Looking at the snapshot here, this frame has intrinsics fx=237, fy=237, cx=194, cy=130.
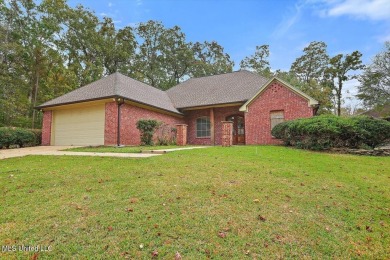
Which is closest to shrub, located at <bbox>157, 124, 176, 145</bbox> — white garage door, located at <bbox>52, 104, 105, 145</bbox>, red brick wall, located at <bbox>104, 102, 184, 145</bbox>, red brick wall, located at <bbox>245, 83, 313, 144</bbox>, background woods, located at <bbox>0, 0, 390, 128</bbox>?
red brick wall, located at <bbox>104, 102, 184, 145</bbox>

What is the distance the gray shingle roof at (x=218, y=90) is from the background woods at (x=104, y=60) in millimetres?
8447

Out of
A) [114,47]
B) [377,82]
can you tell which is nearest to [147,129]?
[114,47]

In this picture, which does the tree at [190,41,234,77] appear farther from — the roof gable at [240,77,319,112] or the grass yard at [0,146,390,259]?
the grass yard at [0,146,390,259]

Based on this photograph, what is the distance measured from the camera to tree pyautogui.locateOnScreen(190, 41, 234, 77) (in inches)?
1367

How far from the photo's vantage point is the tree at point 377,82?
25.9 meters

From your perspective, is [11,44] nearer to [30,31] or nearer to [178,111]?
[30,31]

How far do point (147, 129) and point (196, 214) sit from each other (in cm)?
966

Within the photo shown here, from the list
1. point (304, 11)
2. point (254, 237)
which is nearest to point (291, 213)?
point (254, 237)

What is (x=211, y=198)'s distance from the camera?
391 cm

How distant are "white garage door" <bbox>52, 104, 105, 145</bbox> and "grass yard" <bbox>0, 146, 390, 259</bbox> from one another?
8264 mm

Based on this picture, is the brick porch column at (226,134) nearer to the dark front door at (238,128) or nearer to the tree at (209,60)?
the dark front door at (238,128)

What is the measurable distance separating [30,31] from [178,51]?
17.6m

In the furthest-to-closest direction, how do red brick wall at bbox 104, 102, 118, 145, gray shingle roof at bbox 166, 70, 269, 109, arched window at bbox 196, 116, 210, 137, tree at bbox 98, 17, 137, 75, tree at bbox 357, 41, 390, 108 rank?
tree at bbox 98, 17, 137, 75 < tree at bbox 357, 41, 390, 108 < arched window at bbox 196, 116, 210, 137 < gray shingle roof at bbox 166, 70, 269, 109 < red brick wall at bbox 104, 102, 118, 145

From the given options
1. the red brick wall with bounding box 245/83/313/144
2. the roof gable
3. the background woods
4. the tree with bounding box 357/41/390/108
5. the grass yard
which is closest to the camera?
the grass yard
